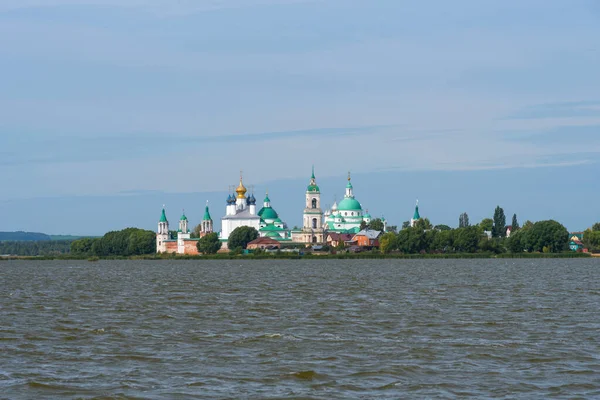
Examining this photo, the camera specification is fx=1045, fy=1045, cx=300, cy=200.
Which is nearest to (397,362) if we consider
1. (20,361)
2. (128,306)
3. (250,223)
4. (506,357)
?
(506,357)

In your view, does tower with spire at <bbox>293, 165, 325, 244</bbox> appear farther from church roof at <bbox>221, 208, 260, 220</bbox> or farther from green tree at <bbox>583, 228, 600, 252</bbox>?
green tree at <bbox>583, 228, 600, 252</bbox>

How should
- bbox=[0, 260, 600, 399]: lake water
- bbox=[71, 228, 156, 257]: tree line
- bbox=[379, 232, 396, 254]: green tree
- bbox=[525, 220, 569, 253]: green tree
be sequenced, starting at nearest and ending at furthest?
bbox=[0, 260, 600, 399]: lake water, bbox=[525, 220, 569, 253]: green tree, bbox=[379, 232, 396, 254]: green tree, bbox=[71, 228, 156, 257]: tree line

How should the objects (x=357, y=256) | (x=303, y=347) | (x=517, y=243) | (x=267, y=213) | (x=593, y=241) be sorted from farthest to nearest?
1. (x=267, y=213)
2. (x=593, y=241)
3. (x=357, y=256)
4. (x=517, y=243)
5. (x=303, y=347)

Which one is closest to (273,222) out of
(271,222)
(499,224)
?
(271,222)

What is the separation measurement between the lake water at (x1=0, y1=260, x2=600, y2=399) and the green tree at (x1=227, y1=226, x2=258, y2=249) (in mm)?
108891

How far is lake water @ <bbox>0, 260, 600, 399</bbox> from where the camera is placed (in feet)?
55.0

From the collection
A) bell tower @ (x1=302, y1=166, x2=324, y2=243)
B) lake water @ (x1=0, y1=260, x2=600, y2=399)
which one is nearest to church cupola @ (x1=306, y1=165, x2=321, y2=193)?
bell tower @ (x1=302, y1=166, x2=324, y2=243)

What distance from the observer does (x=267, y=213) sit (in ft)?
545

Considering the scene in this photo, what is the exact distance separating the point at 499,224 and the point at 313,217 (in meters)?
28.8

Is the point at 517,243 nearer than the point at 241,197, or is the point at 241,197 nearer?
the point at 517,243

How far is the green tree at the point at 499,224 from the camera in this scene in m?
159

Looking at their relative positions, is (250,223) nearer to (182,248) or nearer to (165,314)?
(182,248)

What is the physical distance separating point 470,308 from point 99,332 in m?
11.9

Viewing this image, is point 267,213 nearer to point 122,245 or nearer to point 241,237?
point 241,237
